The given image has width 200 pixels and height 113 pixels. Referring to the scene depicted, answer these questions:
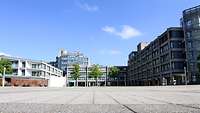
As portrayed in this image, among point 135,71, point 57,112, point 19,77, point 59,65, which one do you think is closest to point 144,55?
point 135,71

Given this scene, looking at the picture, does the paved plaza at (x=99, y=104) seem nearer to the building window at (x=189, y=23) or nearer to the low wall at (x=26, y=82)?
the building window at (x=189, y=23)

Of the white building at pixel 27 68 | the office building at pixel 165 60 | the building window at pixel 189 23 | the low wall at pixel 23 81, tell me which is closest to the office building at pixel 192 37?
the building window at pixel 189 23

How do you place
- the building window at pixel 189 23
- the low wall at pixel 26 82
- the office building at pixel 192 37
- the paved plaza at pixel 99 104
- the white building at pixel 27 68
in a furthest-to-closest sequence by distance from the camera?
1. the white building at pixel 27 68
2. the low wall at pixel 26 82
3. the building window at pixel 189 23
4. the office building at pixel 192 37
5. the paved plaza at pixel 99 104

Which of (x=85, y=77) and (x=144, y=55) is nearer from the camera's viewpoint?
(x=144, y=55)

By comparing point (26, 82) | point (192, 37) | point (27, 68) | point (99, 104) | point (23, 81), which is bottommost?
point (26, 82)

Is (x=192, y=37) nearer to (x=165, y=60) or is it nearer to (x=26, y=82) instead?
(x=165, y=60)

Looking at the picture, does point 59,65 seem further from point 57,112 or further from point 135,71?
point 57,112

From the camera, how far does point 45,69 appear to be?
123 meters

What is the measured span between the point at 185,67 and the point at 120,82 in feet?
259

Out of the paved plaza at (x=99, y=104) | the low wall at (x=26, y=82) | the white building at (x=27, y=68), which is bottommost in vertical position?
the low wall at (x=26, y=82)

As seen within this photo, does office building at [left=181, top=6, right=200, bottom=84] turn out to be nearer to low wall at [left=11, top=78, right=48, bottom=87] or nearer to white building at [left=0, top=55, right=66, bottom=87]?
white building at [left=0, top=55, right=66, bottom=87]

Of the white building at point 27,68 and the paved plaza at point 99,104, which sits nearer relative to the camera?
the paved plaza at point 99,104

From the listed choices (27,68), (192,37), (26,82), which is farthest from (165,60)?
(27,68)

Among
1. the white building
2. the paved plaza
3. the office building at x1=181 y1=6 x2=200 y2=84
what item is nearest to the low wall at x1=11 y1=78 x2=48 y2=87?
the white building
